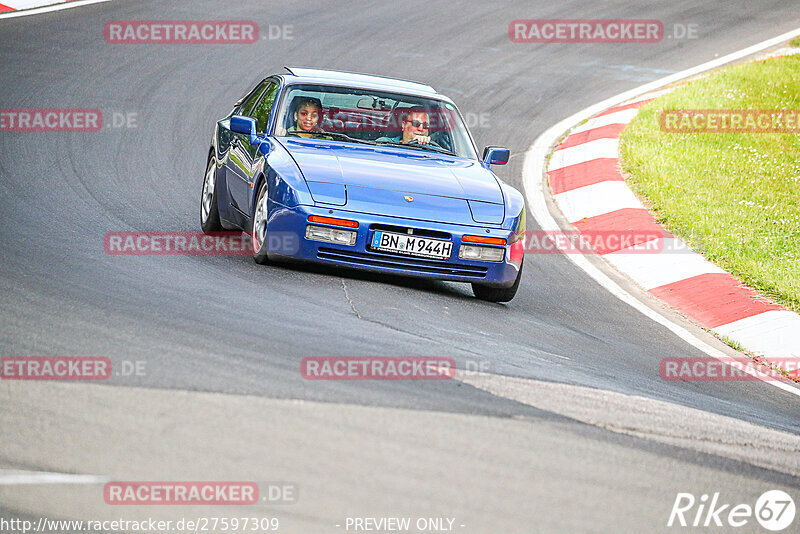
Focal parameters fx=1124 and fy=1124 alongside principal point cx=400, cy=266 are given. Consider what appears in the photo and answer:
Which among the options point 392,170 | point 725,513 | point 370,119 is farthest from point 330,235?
point 725,513

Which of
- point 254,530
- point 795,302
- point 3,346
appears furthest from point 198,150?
point 254,530

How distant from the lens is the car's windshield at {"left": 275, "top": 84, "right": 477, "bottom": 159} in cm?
831

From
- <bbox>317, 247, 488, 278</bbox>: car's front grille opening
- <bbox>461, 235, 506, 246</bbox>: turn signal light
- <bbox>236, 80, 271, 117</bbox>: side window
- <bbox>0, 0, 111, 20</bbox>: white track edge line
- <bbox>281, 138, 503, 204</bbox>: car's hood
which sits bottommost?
<bbox>317, 247, 488, 278</bbox>: car's front grille opening

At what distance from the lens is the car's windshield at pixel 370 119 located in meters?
8.31

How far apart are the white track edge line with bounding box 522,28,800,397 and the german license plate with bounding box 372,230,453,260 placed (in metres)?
1.97

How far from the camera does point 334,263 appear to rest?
7141 mm

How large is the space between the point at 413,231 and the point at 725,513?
3478mm

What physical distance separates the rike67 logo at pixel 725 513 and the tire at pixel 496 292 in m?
3.64

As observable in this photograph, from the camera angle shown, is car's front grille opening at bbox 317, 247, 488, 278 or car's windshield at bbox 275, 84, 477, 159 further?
car's windshield at bbox 275, 84, 477, 159

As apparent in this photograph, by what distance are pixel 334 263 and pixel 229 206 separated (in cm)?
169

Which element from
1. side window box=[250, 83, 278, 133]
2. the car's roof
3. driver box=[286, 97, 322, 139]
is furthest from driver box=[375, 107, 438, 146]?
side window box=[250, 83, 278, 133]

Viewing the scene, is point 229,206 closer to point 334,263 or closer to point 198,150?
point 334,263

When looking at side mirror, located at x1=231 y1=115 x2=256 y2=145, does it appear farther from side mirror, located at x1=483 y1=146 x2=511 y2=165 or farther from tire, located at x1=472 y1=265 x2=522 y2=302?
tire, located at x1=472 y1=265 x2=522 y2=302

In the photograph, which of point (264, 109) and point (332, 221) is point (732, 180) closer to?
point (264, 109)
